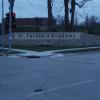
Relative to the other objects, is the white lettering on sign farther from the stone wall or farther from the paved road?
the paved road

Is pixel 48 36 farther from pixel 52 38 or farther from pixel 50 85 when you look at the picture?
pixel 50 85

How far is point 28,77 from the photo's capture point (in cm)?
1593

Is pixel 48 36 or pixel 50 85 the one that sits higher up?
pixel 48 36

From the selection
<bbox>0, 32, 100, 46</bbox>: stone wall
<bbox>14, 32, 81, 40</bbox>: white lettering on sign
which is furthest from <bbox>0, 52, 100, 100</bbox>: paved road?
<bbox>0, 32, 100, 46</bbox>: stone wall

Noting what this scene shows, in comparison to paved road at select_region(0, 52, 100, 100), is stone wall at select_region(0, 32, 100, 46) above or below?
above

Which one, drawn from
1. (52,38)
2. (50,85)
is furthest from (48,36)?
(50,85)

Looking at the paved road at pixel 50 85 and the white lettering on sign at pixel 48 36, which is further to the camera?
the white lettering on sign at pixel 48 36

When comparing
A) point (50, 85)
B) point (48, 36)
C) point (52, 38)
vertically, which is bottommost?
point (50, 85)

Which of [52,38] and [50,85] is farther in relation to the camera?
[52,38]

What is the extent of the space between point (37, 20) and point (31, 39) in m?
33.0

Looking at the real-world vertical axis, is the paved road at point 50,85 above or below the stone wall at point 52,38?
below

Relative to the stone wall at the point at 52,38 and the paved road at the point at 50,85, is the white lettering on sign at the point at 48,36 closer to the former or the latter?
the stone wall at the point at 52,38

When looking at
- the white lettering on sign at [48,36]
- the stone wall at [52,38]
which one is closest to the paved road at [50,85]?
the white lettering on sign at [48,36]

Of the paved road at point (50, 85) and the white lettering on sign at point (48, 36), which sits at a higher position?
the white lettering on sign at point (48, 36)
